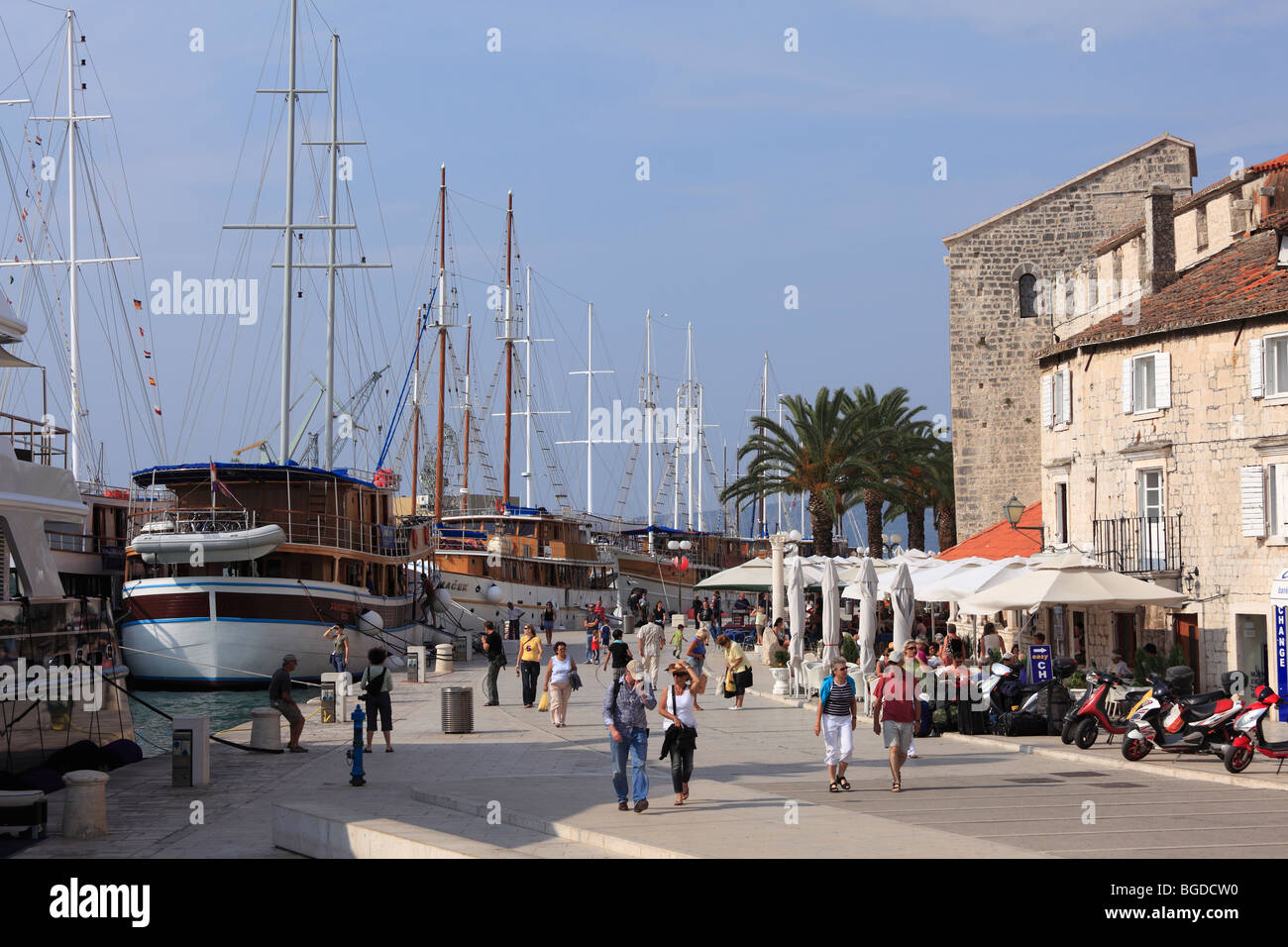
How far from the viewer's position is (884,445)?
49.9 metres

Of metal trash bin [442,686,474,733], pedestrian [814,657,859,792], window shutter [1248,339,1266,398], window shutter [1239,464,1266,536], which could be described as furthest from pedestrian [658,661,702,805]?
window shutter [1248,339,1266,398]

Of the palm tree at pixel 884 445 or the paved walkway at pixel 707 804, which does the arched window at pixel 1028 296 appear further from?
the paved walkway at pixel 707 804

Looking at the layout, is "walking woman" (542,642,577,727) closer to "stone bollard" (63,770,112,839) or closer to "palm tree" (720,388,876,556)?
"stone bollard" (63,770,112,839)

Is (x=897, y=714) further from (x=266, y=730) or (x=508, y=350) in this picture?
(x=508, y=350)

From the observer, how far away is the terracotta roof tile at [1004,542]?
33.9 metres

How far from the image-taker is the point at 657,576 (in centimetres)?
7762

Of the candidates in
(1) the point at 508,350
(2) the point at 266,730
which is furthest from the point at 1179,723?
(1) the point at 508,350

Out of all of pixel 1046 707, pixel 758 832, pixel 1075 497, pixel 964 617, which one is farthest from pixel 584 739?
pixel 964 617

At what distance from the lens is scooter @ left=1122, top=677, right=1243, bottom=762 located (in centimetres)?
1684

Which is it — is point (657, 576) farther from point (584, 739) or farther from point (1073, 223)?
point (584, 739)

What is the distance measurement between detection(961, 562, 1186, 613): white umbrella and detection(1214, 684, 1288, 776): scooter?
4549 mm

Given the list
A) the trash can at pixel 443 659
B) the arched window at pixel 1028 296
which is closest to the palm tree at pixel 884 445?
the arched window at pixel 1028 296
